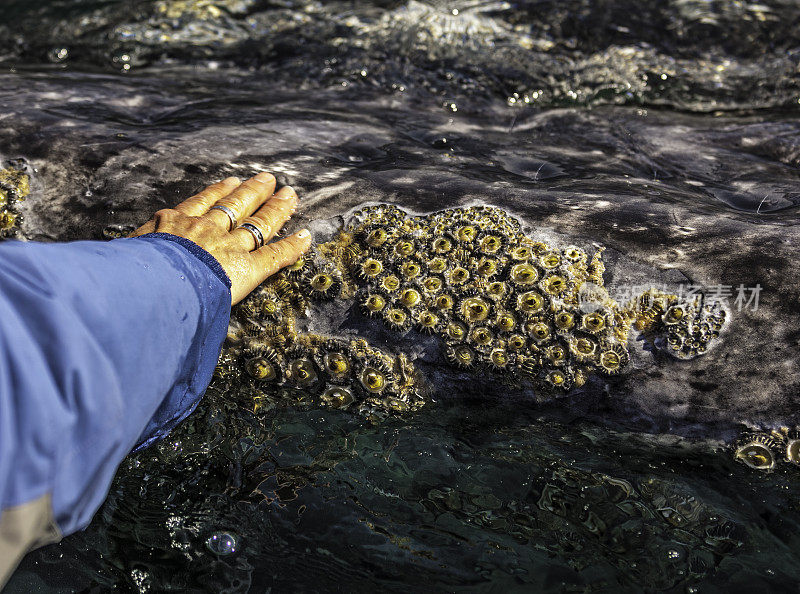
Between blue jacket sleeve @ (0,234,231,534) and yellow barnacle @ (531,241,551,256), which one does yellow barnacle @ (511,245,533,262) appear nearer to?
yellow barnacle @ (531,241,551,256)

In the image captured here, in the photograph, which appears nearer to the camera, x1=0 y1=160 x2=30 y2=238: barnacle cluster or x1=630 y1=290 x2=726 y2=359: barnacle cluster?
x1=630 y1=290 x2=726 y2=359: barnacle cluster

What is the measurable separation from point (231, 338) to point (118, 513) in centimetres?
80

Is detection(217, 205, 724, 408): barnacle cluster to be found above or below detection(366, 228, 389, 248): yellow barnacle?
below

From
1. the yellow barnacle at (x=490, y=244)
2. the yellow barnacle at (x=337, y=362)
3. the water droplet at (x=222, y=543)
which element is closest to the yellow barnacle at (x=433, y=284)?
the yellow barnacle at (x=490, y=244)

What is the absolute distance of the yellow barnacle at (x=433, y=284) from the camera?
2.69 meters

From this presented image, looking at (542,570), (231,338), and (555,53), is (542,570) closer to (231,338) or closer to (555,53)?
(231,338)

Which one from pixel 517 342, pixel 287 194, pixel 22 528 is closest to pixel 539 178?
pixel 517 342

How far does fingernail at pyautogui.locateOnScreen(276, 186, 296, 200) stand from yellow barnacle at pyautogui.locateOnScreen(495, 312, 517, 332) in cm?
108

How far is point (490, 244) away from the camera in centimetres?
274

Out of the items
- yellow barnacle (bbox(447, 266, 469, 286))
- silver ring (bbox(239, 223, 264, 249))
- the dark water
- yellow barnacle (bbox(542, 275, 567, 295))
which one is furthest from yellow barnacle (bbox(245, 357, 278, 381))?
yellow barnacle (bbox(542, 275, 567, 295))

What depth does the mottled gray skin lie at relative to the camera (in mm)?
2543

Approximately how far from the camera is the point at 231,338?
9.21ft

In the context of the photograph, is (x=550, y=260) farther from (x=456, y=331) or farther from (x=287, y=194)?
(x=287, y=194)

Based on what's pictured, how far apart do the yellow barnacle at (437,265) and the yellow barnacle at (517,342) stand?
39 cm
